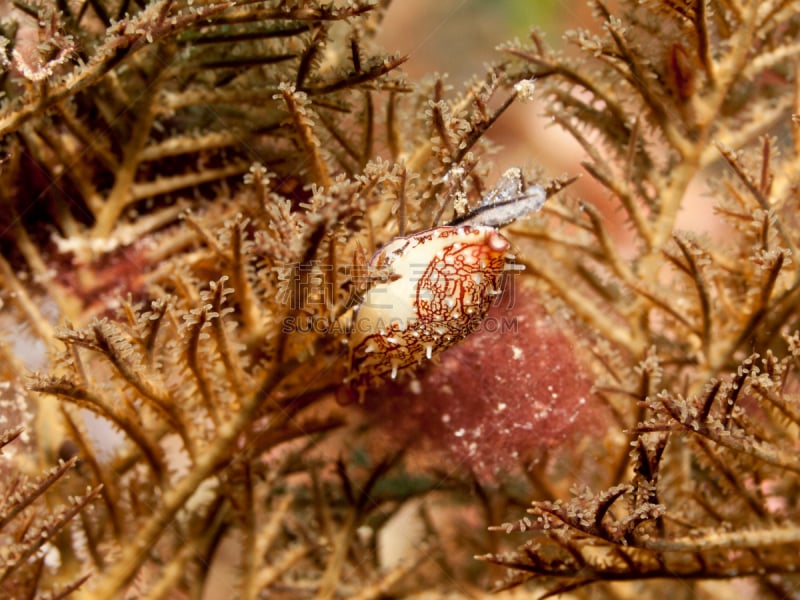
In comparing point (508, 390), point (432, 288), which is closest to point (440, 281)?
Result: point (432, 288)

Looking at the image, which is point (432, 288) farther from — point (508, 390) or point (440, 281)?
point (508, 390)

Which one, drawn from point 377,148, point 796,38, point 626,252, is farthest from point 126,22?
point 626,252

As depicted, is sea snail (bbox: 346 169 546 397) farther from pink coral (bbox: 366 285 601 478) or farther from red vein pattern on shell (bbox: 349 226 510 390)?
pink coral (bbox: 366 285 601 478)

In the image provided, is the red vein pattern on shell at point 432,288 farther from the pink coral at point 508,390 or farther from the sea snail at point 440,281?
the pink coral at point 508,390

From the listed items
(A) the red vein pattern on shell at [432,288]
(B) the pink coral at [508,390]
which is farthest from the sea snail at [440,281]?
(B) the pink coral at [508,390]

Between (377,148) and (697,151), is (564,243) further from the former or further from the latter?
(377,148)

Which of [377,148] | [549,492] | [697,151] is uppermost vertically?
[377,148]

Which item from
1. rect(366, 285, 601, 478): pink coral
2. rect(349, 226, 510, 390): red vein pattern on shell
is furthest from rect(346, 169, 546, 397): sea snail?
rect(366, 285, 601, 478): pink coral
